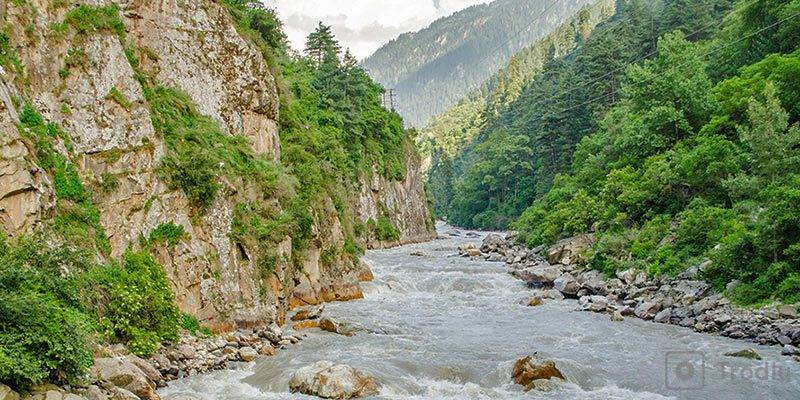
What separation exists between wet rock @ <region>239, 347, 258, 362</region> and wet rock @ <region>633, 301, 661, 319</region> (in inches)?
573

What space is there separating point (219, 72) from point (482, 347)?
1720 cm

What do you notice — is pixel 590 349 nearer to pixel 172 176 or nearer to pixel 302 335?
pixel 302 335

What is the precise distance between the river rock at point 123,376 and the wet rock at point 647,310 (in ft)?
57.2

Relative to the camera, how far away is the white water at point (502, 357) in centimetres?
1374

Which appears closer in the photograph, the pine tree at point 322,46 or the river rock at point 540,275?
the river rock at point 540,275

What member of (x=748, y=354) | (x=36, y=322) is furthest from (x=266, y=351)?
(x=748, y=354)

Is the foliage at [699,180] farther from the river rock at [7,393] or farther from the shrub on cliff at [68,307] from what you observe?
the river rock at [7,393]

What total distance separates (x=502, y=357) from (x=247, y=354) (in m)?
7.47

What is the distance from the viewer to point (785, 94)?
90.3ft

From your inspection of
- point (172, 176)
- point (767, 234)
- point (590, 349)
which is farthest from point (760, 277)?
point (172, 176)

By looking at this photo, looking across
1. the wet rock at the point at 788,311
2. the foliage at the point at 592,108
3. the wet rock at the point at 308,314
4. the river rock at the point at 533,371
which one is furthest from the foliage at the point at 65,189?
the foliage at the point at 592,108

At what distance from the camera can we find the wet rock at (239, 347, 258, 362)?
16.1m

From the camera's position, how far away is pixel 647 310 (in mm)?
21781

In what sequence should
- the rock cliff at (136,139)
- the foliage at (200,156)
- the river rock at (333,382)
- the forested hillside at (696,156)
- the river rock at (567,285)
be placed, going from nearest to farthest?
the river rock at (333,382), the rock cliff at (136,139), the foliage at (200,156), the forested hillside at (696,156), the river rock at (567,285)
